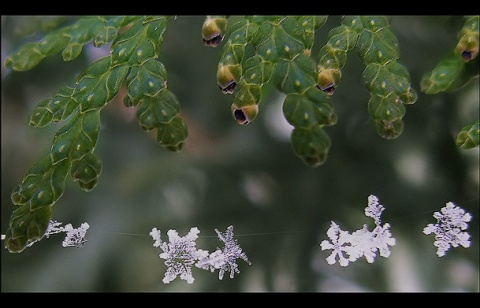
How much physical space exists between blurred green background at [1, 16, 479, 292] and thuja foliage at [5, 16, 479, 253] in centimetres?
20

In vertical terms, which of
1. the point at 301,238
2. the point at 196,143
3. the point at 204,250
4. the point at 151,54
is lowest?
the point at 204,250

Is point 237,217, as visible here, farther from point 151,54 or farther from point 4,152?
point 4,152

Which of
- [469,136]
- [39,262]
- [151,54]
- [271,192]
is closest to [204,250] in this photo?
[151,54]

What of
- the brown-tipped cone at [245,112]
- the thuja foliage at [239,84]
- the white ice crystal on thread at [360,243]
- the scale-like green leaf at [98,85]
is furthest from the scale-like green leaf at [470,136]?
the scale-like green leaf at [98,85]

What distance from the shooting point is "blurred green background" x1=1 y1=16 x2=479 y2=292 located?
0.99m

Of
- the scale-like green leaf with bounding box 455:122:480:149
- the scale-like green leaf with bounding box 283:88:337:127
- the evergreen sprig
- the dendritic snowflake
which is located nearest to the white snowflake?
the dendritic snowflake

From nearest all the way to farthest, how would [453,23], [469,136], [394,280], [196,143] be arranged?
[469,136], [453,23], [394,280], [196,143]

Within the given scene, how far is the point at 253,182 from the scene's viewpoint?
120 centimetres

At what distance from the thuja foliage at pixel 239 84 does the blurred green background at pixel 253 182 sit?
203 mm

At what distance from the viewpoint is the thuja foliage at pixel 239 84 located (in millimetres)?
611

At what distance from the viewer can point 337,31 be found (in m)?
0.71

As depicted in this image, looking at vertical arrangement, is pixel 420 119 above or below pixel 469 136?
above

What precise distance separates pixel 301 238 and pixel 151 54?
0.59m

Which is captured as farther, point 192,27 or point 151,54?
point 192,27
